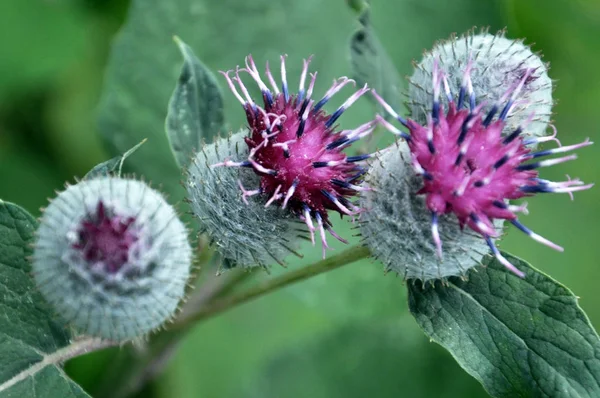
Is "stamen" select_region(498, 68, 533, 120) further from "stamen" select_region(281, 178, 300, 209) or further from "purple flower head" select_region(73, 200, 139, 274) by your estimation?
A: "purple flower head" select_region(73, 200, 139, 274)

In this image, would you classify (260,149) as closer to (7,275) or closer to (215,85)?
(215,85)

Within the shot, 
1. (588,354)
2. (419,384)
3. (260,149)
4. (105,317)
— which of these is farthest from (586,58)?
(105,317)

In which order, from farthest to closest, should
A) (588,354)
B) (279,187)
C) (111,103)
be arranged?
(111,103), (588,354), (279,187)

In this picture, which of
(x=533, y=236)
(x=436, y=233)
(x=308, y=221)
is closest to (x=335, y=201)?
(x=308, y=221)

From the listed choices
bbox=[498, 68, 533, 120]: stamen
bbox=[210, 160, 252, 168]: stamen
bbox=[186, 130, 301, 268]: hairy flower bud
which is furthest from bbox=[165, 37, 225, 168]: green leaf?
bbox=[498, 68, 533, 120]: stamen

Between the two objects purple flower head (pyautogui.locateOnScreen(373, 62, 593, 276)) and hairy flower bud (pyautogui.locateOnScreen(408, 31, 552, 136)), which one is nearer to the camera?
purple flower head (pyautogui.locateOnScreen(373, 62, 593, 276))

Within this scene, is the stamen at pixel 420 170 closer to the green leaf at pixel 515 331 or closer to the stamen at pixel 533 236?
the stamen at pixel 533 236
